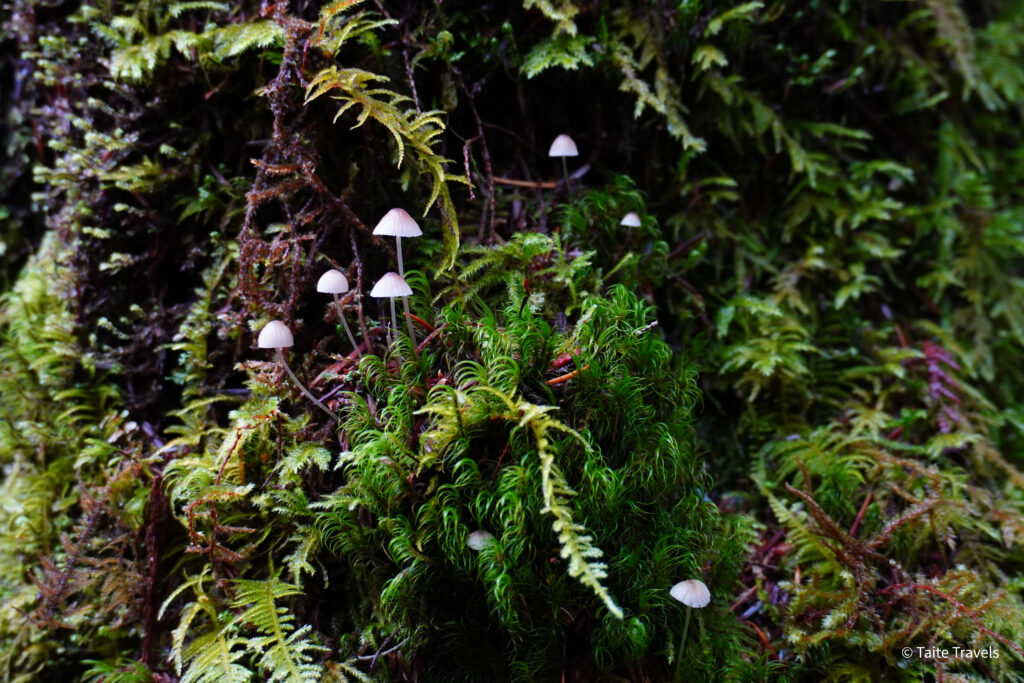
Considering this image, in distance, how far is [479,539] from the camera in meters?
1.54

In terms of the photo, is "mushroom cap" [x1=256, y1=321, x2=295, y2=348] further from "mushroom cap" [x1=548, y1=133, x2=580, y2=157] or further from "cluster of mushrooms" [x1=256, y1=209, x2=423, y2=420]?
"mushroom cap" [x1=548, y1=133, x2=580, y2=157]

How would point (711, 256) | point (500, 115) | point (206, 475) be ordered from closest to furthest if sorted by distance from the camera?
1. point (206, 475)
2. point (500, 115)
3. point (711, 256)

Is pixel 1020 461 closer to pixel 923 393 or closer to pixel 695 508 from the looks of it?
pixel 923 393

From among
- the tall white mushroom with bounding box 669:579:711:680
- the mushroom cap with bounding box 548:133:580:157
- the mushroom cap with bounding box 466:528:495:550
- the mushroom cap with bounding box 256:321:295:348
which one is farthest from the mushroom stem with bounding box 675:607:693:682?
the mushroom cap with bounding box 548:133:580:157

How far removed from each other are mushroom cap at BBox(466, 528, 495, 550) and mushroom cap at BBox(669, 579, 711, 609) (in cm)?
52

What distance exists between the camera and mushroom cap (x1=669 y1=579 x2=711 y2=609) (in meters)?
1.56

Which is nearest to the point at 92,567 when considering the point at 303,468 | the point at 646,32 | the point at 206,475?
the point at 206,475

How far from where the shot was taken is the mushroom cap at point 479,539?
5.00 ft

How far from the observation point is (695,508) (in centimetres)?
181

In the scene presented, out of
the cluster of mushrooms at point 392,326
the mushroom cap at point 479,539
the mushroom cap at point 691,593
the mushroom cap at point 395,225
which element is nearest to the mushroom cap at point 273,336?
the cluster of mushrooms at point 392,326

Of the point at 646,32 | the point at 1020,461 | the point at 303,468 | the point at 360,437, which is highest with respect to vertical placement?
the point at 646,32

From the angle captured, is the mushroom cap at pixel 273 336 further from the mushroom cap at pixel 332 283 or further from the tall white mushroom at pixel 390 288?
the tall white mushroom at pixel 390 288

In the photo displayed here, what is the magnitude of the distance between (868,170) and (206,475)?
3.08m

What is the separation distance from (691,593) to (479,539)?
1.91 ft
